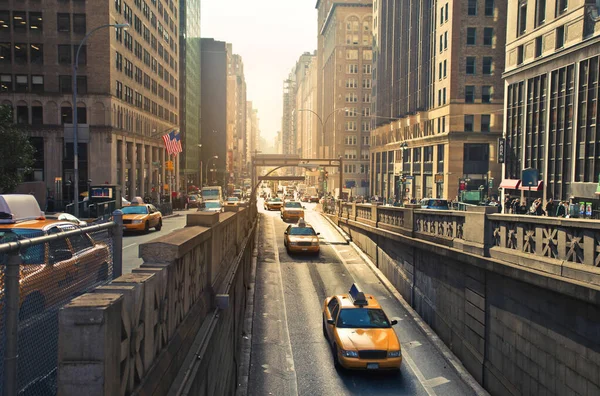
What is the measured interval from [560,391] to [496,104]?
57.6 meters

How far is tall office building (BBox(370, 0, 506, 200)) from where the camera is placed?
6397 cm

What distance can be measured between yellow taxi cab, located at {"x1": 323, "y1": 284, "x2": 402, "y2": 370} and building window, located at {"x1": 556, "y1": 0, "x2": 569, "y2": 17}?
35481 millimetres

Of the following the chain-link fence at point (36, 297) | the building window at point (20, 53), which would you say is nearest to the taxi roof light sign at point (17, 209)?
the chain-link fence at point (36, 297)

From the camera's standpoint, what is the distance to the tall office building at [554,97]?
3966 cm

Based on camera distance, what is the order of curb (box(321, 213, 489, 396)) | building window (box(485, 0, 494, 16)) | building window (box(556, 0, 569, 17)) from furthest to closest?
building window (box(485, 0, 494, 16)), building window (box(556, 0, 569, 17)), curb (box(321, 213, 489, 396))

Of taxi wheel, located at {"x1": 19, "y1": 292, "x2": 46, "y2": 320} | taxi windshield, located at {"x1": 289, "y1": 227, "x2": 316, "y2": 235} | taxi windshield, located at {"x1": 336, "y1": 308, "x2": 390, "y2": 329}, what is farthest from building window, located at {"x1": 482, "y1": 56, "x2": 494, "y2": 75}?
taxi wheel, located at {"x1": 19, "y1": 292, "x2": 46, "y2": 320}

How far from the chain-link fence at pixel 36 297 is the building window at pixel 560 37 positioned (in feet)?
150

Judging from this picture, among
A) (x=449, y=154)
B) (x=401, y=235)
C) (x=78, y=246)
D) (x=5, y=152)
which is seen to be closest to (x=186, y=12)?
(x=449, y=154)

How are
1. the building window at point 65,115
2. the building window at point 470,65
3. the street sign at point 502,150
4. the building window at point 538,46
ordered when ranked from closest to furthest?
the building window at point 538,46 → the street sign at point 502,150 → the building window at point 65,115 → the building window at point 470,65

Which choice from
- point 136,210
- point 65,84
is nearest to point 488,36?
point 65,84

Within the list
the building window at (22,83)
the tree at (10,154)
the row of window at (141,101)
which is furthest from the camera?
the row of window at (141,101)

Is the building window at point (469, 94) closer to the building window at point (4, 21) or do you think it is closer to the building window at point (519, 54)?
the building window at point (519, 54)

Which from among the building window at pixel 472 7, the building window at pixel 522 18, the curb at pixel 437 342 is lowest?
the curb at pixel 437 342

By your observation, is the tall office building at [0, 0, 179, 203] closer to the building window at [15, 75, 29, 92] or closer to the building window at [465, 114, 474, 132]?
the building window at [15, 75, 29, 92]
